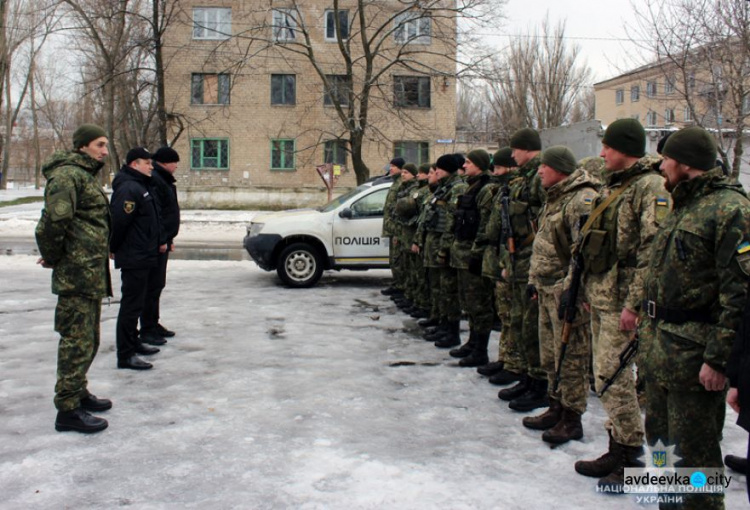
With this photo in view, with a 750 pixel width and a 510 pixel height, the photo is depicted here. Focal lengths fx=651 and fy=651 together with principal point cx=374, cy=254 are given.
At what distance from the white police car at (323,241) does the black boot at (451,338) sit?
3565 mm

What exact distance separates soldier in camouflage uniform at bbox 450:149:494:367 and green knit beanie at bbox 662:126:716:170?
319 centimetres

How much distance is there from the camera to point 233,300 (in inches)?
374

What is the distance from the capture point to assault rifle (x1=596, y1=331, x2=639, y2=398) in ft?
11.8

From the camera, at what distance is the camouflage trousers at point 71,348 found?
14.7 ft

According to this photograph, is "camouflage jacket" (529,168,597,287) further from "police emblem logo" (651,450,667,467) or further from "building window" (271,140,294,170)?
"building window" (271,140,294,170)

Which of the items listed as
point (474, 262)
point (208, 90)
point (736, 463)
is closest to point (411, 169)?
point (474, 262)

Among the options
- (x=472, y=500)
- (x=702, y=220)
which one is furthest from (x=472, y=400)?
(x=702, y=220)

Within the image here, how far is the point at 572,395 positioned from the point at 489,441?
0.64 metres

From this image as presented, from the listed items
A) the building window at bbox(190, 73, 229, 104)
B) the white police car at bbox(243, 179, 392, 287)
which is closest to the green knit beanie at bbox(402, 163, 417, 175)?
the white police car at bbox(243, 179, 392, 287)

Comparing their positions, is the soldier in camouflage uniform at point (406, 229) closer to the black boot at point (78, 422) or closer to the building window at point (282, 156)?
the black boot at point (78, 422)

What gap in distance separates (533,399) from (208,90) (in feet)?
93.8

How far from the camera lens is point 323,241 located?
10.6m

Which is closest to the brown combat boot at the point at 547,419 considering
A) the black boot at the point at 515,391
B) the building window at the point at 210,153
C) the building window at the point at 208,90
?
the black boot at the point at 515,391

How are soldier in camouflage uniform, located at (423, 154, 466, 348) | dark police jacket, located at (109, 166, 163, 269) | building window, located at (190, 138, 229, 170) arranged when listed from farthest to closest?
building window, located at (190, 138, 229, 170)
soldier in camouflage uniform, located at (423, 154, 466, 348)
dark police jacket, located at (109, 166, 163, 269)
